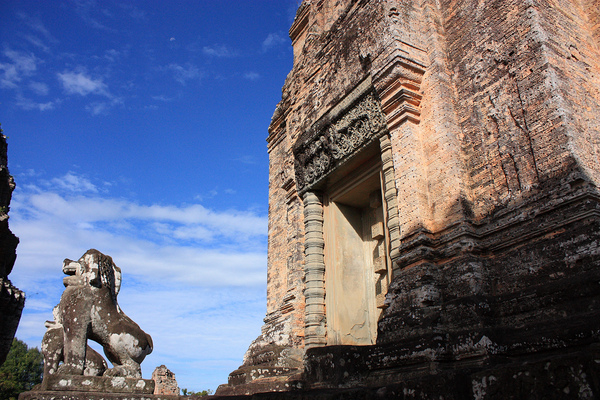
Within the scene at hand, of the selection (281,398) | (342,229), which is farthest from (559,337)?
(342,229)

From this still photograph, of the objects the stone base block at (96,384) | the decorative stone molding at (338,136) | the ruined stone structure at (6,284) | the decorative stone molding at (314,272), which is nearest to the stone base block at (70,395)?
the stone base block at (96,384)

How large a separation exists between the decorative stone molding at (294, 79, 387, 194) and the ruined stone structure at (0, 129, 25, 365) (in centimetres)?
1389

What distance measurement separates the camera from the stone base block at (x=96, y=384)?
543 centimetres

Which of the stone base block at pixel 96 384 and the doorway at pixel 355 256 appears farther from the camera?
the doorway at pixel 355 256

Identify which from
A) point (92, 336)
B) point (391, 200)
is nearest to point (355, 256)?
point (391, 200)

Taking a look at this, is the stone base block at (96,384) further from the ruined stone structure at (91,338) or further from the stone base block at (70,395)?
the stone base block at (70,395)

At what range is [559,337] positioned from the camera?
3.96 metres

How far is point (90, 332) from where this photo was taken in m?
6.11

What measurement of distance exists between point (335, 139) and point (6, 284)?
15755 millimetres

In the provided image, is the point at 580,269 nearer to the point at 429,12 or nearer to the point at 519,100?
the point at 519,100

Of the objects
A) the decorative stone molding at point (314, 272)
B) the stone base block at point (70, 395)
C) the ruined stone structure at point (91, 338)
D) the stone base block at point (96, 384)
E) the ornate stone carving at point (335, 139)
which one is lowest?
the stone base block at point (70, 395)

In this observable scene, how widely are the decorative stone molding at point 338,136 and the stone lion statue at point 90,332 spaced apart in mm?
4753

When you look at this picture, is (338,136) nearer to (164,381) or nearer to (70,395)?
(70,395)

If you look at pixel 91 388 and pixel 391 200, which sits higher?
pixel 391 200
